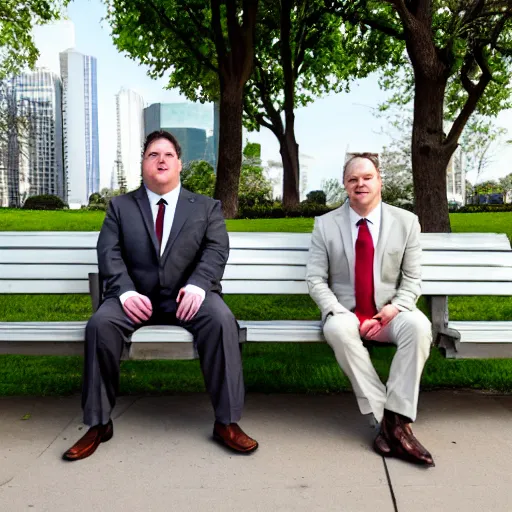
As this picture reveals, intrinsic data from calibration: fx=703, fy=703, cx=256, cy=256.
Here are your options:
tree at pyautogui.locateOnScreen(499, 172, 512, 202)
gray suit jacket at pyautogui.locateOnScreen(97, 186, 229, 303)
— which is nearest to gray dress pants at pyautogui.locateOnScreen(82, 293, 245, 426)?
gray suit jacket at pyautogui.locateOnScreen(97, 186, 229, 303)

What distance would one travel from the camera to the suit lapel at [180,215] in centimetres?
383

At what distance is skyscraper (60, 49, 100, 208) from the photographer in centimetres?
10269

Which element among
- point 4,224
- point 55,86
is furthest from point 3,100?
point 55,86

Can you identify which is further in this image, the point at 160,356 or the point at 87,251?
the point at 87,251

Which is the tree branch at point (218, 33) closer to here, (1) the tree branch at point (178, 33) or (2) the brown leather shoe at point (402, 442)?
(1) the tree branch at point (178, 33)

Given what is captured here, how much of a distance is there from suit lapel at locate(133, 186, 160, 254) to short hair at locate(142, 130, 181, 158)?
225 millimetres

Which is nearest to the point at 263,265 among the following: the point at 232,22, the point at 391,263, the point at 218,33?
the point at 391,263

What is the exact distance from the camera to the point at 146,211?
12.7 feet

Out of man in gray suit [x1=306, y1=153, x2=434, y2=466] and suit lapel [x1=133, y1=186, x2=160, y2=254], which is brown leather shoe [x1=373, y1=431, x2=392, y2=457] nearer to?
man in gray suit [x1=306, y1=153, x2=434, y2=466]

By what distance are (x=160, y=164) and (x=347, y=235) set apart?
1093 millimetres

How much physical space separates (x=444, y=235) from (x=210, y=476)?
98.0 inches

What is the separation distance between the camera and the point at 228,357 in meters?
3.45

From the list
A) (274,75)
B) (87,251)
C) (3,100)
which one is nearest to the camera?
(87,251)

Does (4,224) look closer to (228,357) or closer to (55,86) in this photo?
(228,357)
